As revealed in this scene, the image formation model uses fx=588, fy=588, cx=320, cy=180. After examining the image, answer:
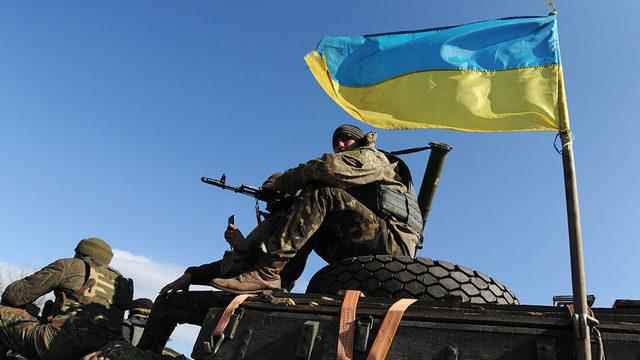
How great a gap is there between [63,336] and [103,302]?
60 cm

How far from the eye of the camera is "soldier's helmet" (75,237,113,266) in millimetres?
5078

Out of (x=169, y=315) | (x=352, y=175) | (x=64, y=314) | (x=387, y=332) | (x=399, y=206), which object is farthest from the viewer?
(x=64, y=314)

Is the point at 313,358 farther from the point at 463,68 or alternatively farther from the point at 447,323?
the point at 463,68

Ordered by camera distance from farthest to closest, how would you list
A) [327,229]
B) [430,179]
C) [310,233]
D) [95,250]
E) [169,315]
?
[430,179], [95,250], [327,229], [169,315], [310,233]

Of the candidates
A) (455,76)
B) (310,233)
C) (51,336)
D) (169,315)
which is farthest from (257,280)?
(51,336)

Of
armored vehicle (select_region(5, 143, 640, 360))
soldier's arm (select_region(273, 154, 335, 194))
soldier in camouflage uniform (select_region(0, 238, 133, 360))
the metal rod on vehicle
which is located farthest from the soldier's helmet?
the metal rod on vehicle

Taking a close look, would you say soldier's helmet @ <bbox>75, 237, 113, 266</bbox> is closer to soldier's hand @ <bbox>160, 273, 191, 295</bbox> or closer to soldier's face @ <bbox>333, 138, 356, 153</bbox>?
soldier's hand @ <bbox>160, 273, 191, 295</bbox>

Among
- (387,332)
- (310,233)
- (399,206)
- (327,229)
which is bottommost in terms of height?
(387,332)

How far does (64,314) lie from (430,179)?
11.6 feet

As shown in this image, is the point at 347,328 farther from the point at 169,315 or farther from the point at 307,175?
the point at 169,315

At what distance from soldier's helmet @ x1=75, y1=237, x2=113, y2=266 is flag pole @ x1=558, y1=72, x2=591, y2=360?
3870mm

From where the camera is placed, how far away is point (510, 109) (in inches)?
135

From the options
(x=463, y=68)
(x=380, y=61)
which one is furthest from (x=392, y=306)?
(x=380, y=61)

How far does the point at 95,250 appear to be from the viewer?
5.11 m
